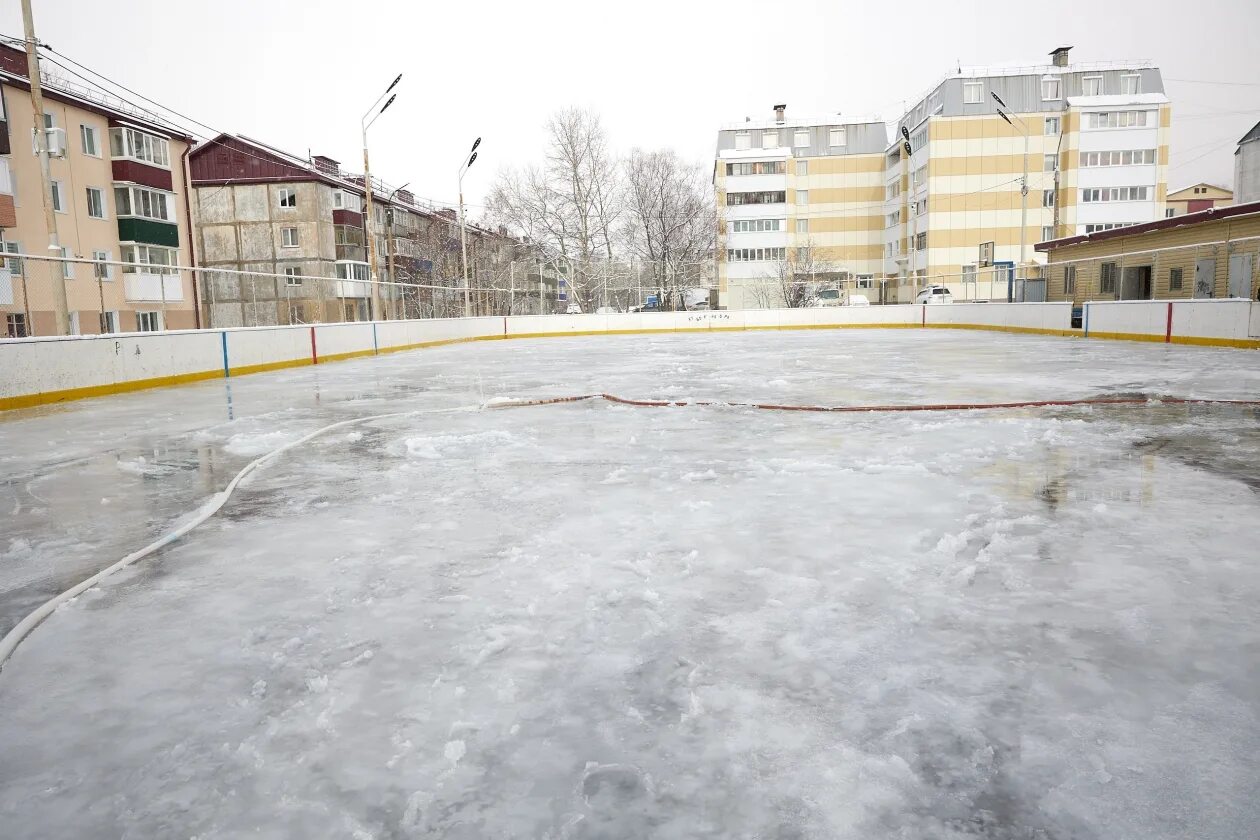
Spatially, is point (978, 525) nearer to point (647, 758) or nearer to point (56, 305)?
point (647, 758)

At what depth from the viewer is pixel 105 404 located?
12.6 metres

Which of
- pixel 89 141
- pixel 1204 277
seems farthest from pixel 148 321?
pixel 1204 277

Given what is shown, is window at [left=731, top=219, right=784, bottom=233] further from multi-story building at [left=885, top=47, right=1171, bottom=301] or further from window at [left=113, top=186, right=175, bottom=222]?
window at [left=113, top=186, right=175, bottom=222]

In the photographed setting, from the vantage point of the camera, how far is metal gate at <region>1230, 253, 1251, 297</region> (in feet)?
65.4

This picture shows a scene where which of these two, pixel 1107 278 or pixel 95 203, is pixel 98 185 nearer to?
pixel 95 203

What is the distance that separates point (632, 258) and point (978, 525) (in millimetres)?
58526

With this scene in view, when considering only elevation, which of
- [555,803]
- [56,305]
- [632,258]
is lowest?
[555,803]

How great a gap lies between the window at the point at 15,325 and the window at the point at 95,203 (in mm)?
23570

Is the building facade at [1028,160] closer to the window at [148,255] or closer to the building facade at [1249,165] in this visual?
the building facade at [1249,165]

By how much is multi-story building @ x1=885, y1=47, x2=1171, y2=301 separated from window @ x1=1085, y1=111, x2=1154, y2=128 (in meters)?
0.06

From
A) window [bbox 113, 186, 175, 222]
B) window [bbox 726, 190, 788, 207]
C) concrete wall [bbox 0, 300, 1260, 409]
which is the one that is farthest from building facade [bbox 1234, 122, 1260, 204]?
window [bbox 113, 186, 175, 222]

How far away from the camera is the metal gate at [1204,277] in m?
22.3

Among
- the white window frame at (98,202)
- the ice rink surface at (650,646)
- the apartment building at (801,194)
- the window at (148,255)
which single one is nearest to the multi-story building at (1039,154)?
the apartment building at (801,194)

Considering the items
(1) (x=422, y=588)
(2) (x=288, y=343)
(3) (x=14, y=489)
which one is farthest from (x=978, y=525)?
(2) (x=288, y=343)
